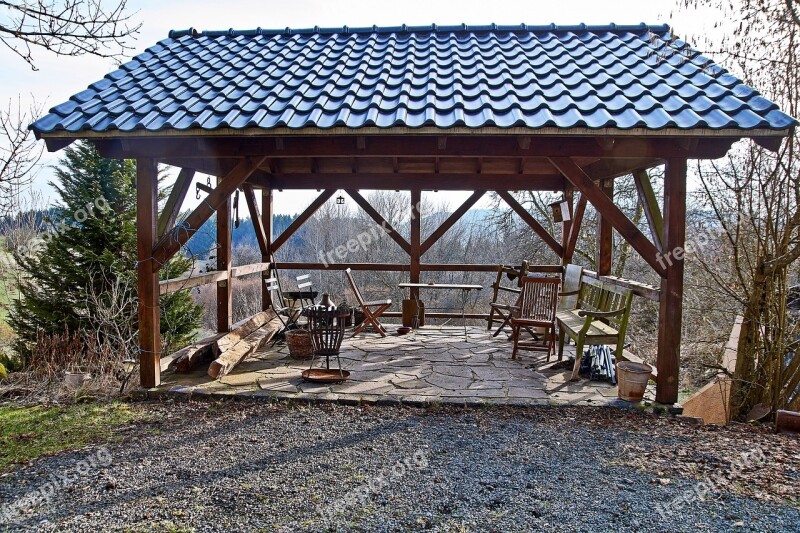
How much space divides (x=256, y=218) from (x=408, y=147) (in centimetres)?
361


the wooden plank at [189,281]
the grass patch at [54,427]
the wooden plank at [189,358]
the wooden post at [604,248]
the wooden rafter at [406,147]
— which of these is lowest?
the grass patch at [54,427]

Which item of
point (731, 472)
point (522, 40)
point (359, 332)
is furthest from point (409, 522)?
point (522, 40)

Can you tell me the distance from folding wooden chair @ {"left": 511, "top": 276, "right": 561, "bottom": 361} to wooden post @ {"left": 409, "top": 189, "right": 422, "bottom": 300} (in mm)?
1971

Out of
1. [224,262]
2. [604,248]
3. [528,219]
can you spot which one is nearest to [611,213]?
[604,248]

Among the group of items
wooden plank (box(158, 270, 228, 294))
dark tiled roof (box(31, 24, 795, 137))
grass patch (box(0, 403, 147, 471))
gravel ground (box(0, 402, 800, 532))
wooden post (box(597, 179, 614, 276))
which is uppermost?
dark tiled roof (box(31, 24, 795, 137))

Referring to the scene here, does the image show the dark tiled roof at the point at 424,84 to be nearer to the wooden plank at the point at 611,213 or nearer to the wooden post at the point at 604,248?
the wooden plank at the point at 611,213

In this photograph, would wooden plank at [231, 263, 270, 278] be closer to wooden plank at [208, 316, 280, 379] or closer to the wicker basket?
wooden plank at [208, 316, 280, 379]

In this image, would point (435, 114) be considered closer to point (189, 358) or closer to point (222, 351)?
point (222, 351)

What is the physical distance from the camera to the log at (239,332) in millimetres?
5035

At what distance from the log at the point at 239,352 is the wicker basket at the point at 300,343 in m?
0.40

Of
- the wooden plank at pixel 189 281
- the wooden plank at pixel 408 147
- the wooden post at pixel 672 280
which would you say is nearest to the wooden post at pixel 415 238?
the wooden plank at pixel 189 281

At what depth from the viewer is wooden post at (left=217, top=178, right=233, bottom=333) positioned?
6.12 m

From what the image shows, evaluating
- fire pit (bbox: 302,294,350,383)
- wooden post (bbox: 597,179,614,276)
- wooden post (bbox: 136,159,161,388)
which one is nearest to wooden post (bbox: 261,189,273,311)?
fire pit (bbox: 302,294,350,383)

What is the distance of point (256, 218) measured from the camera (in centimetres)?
716
